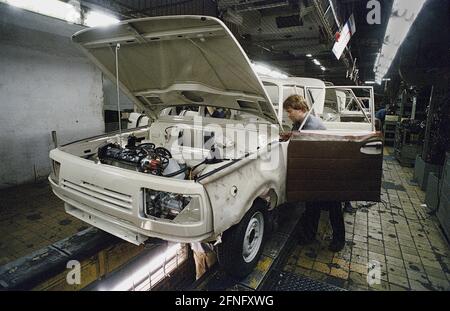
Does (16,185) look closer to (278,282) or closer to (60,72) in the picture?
(60,72)

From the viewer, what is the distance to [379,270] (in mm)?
3150

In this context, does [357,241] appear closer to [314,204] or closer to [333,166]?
[314,204]

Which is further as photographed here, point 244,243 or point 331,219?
point 331,219

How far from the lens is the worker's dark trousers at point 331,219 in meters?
3.49

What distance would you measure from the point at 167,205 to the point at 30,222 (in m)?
2.97

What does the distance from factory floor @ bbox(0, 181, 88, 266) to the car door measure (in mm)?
3102

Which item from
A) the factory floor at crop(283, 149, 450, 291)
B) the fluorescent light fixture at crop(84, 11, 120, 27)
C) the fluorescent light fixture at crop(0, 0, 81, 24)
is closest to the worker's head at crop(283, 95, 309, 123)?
the factory floor at crop(283, 149, 450, 291)

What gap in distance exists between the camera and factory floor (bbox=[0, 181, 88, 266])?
11.1 feet

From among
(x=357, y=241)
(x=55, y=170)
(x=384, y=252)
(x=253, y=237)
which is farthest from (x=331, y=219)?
(x=55, y=170)

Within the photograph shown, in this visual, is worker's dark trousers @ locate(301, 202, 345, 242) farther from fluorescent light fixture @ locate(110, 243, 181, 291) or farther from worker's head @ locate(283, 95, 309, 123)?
fluorescent light fixture @ locate(110, 243, 181, 291)

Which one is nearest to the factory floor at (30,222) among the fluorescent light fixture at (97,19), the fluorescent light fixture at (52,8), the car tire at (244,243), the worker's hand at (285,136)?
the car tire at (244,243)

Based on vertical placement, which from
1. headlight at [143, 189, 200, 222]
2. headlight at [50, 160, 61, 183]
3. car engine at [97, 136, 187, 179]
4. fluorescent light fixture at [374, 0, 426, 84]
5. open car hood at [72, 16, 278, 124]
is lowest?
headlight at [143, 189, 200, 222]

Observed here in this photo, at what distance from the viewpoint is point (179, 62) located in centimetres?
311
